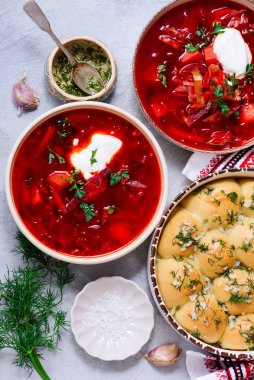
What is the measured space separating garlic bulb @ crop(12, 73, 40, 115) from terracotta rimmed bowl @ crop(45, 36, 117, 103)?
12cm

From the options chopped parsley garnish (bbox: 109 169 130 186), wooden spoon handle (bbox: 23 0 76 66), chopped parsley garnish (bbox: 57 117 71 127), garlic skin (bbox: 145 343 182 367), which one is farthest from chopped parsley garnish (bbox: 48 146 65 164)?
garlic skin (bbox: 145 343 182 367)

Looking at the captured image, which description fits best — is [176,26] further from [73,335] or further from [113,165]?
[73,335]

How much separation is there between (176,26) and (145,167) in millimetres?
798

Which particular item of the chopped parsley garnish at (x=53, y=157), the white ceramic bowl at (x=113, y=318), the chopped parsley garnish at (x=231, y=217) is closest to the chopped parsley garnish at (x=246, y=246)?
the chopped parsley garnish at (x=231, y=217)

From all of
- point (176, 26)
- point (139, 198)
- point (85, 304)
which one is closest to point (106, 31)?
point (176, 26)

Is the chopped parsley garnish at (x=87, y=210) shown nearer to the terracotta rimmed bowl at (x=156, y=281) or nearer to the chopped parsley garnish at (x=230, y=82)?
the terracotta rimmed bowl at (x=156, y=281)

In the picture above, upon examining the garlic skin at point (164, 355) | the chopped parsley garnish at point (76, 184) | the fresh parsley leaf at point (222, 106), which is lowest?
the garlic skin at point (164, 355)

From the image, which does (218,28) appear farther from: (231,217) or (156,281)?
(156,281)

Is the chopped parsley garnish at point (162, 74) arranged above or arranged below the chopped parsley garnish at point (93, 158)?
below

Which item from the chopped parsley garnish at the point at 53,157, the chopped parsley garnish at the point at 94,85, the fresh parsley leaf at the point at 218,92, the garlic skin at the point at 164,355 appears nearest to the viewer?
the chopped parsley garnish at the point at 53,157

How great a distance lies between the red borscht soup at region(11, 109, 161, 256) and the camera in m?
2.95

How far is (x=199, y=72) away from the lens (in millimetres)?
3119

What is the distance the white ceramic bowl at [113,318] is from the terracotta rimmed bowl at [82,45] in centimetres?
101

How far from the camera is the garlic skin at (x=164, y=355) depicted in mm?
3303
